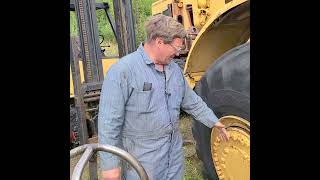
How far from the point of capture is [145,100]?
7.08 feet

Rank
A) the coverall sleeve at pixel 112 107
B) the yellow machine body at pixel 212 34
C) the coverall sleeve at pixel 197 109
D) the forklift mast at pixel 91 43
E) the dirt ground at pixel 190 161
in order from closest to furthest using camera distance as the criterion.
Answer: the coverall sleeve at pixel 112 107
the coverall sleeve at pixel 197 109
the yellow machine body at pixel 212 34
the forklift mast at pixel 91 43
the dirt ground at pixel 190 161

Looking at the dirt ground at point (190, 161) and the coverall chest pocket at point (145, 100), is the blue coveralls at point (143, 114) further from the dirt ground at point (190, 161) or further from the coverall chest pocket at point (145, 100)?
the dirt ground at point (190, 161)

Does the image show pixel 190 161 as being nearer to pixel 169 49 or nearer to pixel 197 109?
pixel 197 109

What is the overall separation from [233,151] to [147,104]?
788 mm

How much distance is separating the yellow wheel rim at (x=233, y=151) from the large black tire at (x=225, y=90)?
63 millimetres

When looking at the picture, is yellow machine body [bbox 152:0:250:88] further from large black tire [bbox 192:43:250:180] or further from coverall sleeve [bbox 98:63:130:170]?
coverall sleeve [bbox 98:63:130:170]

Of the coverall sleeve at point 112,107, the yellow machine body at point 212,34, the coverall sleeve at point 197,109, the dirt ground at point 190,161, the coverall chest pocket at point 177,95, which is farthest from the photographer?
the dirt ground at point 190,161

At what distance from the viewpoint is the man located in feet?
6.86

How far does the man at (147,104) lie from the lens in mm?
2092

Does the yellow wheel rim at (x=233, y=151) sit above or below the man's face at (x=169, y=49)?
below

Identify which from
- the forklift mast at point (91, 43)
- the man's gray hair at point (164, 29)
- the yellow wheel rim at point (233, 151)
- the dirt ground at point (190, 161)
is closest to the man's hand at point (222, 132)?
the yellow wheel rim at point (233, 151)

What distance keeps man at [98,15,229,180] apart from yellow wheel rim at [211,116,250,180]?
1.54 feet
